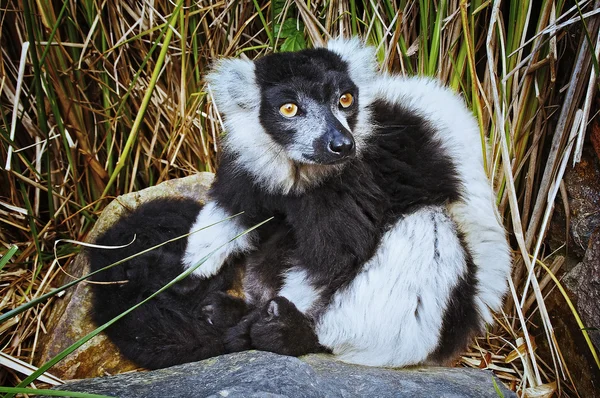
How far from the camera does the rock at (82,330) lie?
2.98m

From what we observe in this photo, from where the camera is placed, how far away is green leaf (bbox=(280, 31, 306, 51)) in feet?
12.2

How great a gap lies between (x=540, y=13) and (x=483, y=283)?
54.6 inches

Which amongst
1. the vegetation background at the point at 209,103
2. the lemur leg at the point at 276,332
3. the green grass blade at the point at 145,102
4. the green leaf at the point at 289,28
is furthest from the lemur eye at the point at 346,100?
the green grass blade at the point at 145,102

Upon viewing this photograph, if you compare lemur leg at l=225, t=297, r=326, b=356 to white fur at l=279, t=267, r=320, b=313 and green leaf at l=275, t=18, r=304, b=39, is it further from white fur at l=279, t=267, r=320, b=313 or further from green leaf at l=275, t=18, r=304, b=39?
green leaf at l=275, t=18, r=304, b=39

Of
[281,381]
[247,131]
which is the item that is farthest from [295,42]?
[281,381]

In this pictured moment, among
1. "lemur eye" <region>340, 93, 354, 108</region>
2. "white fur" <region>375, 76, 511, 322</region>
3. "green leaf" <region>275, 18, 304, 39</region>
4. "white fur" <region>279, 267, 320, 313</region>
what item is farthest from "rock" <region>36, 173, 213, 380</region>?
"white fur" <region>375, 76, 511, 322</region>

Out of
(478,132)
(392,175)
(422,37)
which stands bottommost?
(392,175)

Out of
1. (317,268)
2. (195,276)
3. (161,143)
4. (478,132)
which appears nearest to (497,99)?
(478,132)

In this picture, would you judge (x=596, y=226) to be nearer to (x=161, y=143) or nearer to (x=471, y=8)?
(x=471, y=8)

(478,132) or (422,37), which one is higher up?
(422,37)

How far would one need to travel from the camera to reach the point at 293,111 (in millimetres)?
2805

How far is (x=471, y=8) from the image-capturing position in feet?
11.0

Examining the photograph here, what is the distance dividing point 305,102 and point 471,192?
84 centimetres

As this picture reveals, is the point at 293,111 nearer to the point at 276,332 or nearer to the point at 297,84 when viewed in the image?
the point at 297,84
